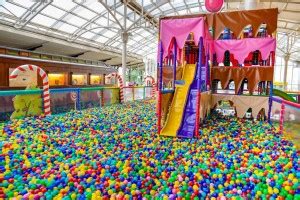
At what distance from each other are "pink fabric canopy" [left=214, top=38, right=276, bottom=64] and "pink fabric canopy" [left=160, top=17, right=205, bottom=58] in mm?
2436

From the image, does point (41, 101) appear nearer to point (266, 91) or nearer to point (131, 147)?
point (131, 147)

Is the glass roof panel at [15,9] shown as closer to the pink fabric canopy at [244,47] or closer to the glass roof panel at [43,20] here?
the glass roof panel at [43,20]

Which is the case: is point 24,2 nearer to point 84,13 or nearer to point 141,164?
point 84,13

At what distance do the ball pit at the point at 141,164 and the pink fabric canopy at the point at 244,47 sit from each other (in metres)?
2.47

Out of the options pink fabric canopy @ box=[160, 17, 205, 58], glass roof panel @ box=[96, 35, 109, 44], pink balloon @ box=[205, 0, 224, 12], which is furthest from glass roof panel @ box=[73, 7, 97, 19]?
pink fabric canopy @ box=[160, 17, 205, 58]

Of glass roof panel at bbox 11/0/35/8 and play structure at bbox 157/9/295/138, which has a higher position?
glass roof panel at bbox 11/0/35/8

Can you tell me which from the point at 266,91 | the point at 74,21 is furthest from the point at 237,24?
the point at 74,21

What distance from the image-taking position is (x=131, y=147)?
180 inches

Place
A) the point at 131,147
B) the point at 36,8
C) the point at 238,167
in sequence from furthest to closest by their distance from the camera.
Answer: the point at 36,8 < the point at 131,147 < the point at 238,167

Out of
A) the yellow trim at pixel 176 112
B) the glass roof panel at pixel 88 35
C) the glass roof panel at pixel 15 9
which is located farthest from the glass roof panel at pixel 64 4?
the yellow trim at pixel 176 112

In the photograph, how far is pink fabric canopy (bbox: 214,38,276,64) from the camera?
7018 millimetres

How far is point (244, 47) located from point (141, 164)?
5303 mm

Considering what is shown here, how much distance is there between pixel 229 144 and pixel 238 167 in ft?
3.91

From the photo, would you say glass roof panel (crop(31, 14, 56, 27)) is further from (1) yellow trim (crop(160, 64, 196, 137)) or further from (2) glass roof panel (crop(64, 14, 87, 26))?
(1) yellow trim (crop(160, 64, 196, 137))
